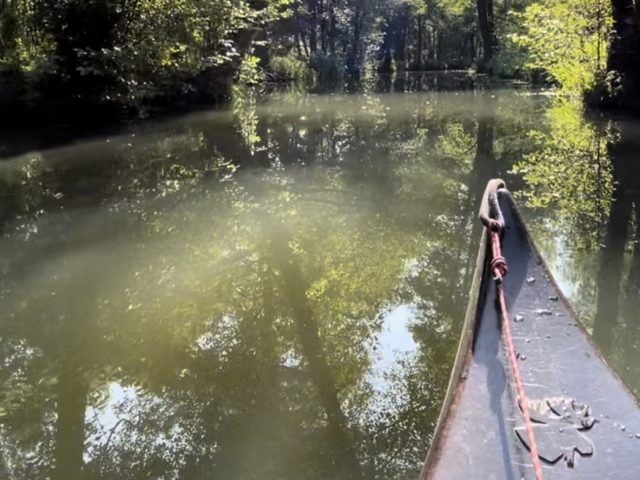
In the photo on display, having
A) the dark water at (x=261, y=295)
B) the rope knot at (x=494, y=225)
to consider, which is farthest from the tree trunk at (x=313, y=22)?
the rope knot at (x=494, y=225)

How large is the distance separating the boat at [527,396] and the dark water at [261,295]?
0.72 m

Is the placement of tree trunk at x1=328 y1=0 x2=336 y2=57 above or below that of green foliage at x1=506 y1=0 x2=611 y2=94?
above

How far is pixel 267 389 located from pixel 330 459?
890 mm

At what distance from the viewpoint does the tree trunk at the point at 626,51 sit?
50.6 feet

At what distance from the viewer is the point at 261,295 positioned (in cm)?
577

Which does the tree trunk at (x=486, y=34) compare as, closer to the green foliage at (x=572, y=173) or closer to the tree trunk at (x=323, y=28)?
the tree trunk at (x=323, y=28)

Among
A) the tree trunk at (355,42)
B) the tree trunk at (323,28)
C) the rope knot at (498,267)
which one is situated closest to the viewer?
the rope knot at (498,267)

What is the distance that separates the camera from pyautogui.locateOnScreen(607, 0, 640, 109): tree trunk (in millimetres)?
15438

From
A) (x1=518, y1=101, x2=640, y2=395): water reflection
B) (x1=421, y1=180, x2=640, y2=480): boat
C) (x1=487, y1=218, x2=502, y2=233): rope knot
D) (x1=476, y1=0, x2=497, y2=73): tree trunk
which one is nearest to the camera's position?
(x1=421, y1=180, x2=640, y2=480): boat

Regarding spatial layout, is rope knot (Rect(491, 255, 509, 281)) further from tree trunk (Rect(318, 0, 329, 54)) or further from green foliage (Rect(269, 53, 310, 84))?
tree trunk (Rect(318, 0, 329, 54))

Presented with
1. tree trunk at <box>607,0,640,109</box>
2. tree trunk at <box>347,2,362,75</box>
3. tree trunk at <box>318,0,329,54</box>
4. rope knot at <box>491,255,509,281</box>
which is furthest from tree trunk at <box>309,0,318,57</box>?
rope knot at <box>491,255,509,281</box>

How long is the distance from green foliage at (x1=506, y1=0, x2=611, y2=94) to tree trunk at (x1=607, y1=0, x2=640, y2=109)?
2.30 feet

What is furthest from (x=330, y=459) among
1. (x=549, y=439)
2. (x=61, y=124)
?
(x=61, y=124)

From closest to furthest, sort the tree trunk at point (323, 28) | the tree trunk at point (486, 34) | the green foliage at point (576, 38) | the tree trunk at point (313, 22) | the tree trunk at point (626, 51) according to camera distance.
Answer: the tree trunk at point (626, 51), the green foliage at point (576, 38), the tree trunk at point (486, 34), the tree trunk at point (323, 28), the tree trunk at point (313, 22)
